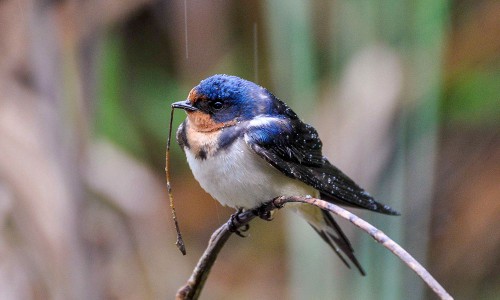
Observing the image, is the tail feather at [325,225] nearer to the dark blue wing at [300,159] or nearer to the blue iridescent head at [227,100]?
the dark blue wing at [300,159]

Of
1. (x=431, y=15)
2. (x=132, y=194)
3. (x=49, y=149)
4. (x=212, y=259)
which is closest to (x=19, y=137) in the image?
(x=49, y=149)

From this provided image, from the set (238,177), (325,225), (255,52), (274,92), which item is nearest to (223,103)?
(238,177)

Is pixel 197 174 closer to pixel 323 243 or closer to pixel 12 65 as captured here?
pixel 323 243

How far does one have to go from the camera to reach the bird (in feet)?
3.57

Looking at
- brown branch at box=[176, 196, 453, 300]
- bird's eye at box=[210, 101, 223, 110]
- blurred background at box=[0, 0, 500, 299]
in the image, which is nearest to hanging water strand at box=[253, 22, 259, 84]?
blurred background at box=[0, 0, 500, 299]

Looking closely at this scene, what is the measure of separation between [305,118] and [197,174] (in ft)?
1.15

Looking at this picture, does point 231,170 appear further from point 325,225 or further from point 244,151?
point 325,225

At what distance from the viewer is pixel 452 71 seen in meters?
1.75

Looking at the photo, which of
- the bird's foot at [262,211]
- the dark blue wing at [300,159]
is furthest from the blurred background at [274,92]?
the bird's foot at [262,211]

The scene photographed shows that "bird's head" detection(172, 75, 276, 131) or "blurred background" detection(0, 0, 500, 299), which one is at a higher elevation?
"bird's head" detection(172, 75, 276, 131)

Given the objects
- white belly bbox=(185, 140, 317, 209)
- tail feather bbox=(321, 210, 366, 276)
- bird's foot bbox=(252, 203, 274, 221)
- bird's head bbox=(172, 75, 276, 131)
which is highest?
→ bird's head bbox=(172, 75, 276, 131)

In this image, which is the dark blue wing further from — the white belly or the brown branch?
the brown branch

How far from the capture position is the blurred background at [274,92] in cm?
140

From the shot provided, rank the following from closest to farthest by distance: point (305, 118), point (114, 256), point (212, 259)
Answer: point (212, 259) < point (305, 118) < point (114, 256)
